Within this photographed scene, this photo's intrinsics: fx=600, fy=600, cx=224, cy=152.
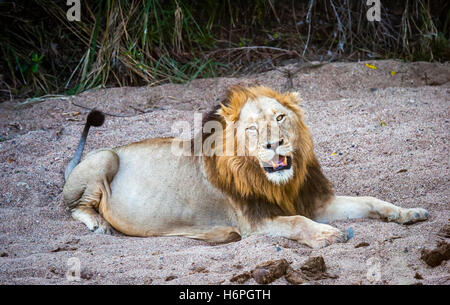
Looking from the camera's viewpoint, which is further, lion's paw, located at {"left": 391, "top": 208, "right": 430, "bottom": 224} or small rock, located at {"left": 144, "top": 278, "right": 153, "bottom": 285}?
lion's paw, located at {"left": 391, "top": 208, "right": 430, "bottom": 224}

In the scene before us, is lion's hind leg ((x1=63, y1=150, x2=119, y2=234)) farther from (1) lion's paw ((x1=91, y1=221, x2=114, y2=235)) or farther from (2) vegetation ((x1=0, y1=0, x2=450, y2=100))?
(2) vegetation ((x1=0, y1=0, x2=450, y2=100))

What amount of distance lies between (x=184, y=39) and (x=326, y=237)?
5392mm

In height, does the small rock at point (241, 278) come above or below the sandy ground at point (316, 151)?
below

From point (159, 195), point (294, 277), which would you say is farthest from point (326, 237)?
point (159, 195)

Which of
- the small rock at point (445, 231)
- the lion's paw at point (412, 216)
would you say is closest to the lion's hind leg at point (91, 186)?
A: the lion's paw at point (412, 216)

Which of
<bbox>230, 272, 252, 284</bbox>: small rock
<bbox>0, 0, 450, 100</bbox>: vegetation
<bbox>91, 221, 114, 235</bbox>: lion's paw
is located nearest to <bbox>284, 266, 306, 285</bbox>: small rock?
<bbox>230, 272, 252, 284</bbox>: small rock

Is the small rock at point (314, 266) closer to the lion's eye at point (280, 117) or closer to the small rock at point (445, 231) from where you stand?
the small rock at point (445, 231)

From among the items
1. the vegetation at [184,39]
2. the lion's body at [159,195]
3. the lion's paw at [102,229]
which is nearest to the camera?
the lion's body at [159,195]

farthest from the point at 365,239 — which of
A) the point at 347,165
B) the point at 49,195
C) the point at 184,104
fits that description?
the point at 184,104

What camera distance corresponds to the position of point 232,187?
4.04 metres

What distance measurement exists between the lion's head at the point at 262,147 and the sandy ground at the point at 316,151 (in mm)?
366

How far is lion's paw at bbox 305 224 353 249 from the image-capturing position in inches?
141

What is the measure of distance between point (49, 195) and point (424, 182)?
3011 mm

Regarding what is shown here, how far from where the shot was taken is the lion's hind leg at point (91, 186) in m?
4.52
